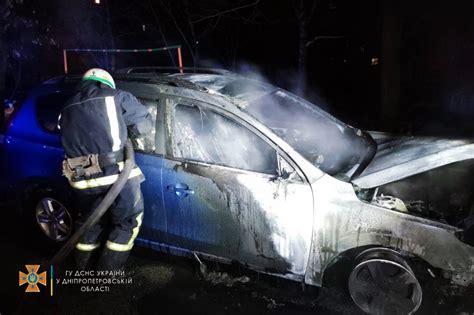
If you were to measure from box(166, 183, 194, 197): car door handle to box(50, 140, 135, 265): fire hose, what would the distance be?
15.5 inches

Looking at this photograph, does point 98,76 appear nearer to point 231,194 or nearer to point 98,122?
point 98,122

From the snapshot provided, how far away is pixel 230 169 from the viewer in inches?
116

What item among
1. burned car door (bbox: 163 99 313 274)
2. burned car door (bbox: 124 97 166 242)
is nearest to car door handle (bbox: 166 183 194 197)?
burned car door (bbox: 163 99 313 274)

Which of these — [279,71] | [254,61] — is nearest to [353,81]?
[279,71]

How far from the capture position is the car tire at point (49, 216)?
378 cm

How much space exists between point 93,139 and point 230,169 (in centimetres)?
115

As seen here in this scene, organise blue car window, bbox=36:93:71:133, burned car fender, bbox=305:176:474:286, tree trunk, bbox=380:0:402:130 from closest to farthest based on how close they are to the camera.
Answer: burned car fender, bbox=305:176:474:286
blue car window, bbox=36:93:71:133
tree trunk, bbox=380:0:402:130

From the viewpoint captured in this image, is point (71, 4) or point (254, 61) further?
point (254, 61)

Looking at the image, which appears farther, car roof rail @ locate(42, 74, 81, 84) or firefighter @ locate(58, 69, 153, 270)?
car roof rail @ locate(42, 74, 81, 84)

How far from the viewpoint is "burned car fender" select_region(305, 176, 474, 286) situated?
2494 millimetres

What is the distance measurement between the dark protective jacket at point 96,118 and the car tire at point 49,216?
3.23 feet

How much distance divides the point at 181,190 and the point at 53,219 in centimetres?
175

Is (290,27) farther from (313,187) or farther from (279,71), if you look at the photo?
(313,187)

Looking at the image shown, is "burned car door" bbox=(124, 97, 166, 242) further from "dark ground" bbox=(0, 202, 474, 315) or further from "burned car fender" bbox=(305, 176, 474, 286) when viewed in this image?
"burned car fender" bbox=(305, 176, 474, 286)
